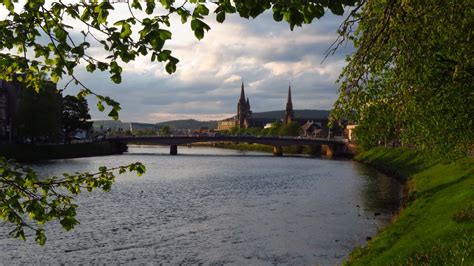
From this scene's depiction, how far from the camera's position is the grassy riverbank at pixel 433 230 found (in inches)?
620

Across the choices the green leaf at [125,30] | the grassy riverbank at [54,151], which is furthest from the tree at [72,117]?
the green leaf at [125,30]

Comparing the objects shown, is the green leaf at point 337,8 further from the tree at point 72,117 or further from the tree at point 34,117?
the tree at point 72,117

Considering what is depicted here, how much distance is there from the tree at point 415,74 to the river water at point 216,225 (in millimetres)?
8201

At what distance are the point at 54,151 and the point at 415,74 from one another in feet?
312

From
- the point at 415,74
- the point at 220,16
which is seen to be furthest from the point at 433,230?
the point at 220,16

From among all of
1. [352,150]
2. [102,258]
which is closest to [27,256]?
[102,258]

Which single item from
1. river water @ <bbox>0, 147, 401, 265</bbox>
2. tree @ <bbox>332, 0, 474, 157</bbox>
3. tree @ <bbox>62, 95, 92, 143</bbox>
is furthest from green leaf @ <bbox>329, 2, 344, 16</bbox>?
tree @ <bbox>62, 95, 92, 143</bbox>

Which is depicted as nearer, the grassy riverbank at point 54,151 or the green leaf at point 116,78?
the green leaf at point 116,78

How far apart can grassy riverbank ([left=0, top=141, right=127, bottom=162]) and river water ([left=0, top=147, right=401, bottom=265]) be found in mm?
32295

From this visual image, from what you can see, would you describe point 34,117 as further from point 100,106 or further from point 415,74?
point 100,106

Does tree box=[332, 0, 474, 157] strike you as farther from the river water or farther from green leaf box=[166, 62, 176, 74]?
the river water

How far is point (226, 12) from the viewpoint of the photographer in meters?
5.75

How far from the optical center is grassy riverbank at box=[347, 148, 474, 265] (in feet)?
51.7

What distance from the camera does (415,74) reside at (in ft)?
52.9
